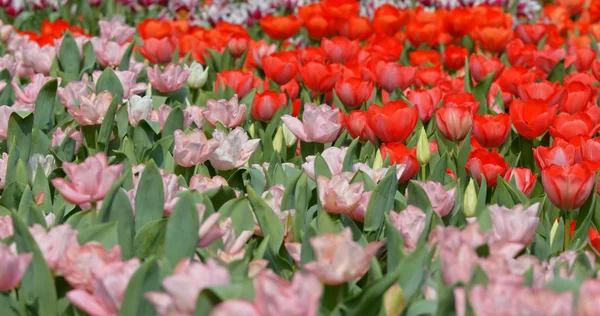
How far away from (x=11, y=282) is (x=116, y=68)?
2.13 meters

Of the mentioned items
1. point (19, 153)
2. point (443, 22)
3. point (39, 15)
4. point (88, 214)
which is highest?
point (88, 214)

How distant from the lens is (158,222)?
5.34 ft

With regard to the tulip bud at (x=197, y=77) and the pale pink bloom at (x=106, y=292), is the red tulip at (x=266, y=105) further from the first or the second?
the pale pink bloom at (x=106, y=292)

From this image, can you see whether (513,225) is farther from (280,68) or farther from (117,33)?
(117,33)

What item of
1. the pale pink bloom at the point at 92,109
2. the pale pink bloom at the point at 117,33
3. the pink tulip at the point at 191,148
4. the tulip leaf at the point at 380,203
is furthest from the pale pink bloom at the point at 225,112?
the pale pink bloom at the point at 117,33

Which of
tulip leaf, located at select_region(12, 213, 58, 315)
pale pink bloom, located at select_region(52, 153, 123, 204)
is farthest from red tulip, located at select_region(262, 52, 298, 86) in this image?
tulip leaf, located at select_region(12, 213, 58, 315)

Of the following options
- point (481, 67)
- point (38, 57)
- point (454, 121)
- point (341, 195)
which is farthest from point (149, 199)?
point (481, 67)

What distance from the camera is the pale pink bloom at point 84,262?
1405 mm

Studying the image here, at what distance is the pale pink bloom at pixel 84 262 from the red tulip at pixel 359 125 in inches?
49.1

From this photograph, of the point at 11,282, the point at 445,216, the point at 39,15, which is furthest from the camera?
the point at 39,15

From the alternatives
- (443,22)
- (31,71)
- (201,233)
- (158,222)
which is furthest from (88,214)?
(443,22)

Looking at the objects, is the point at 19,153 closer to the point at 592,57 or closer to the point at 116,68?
the point at 116,68

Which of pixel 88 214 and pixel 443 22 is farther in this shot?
pixel 443 22

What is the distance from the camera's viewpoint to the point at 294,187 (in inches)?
76.2
